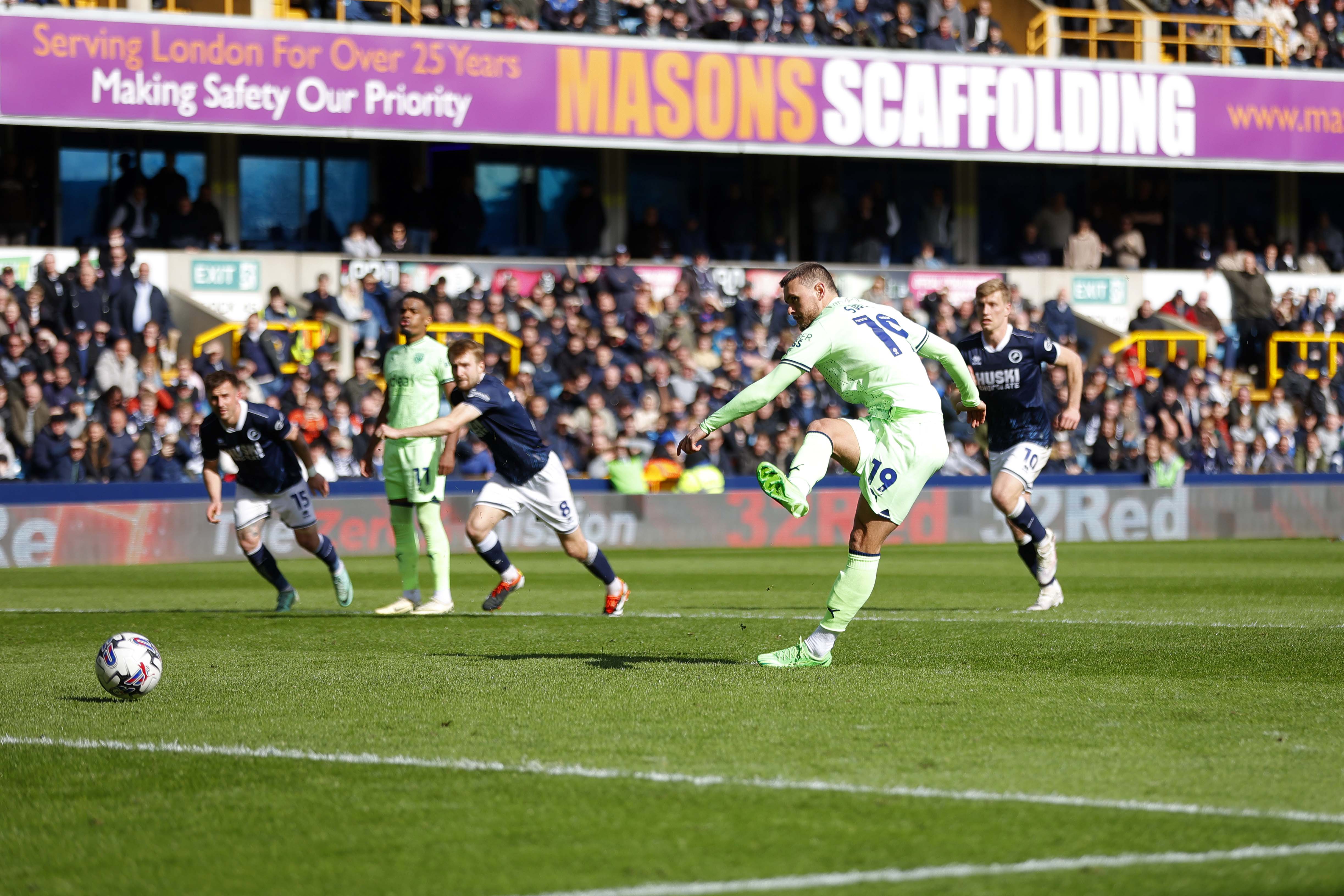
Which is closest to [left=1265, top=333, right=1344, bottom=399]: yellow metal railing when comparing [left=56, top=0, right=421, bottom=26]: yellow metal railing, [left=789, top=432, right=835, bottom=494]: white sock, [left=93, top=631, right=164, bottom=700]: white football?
[left=56, top=0, right=421, bottom=26]: yellow metal railing

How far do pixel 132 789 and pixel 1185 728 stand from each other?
151 inches

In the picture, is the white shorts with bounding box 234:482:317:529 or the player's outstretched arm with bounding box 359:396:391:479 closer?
the player's outstretched arm with bounding box 359:396:391:479

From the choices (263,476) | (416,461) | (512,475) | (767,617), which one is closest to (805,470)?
(767,617)

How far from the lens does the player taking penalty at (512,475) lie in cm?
1086

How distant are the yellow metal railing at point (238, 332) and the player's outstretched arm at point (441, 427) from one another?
1110 centimetres

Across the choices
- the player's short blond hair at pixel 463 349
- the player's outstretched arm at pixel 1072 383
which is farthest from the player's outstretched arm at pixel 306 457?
the player's outstretched arm at pixel 1072 383

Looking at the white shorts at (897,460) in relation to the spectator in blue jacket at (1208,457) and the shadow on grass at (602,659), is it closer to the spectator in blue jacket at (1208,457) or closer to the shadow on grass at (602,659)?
the shadow on grass at (602,659)

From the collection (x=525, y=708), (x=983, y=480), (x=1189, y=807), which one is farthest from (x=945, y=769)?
(x=983, y=480)

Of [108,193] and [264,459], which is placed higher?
[108,193]

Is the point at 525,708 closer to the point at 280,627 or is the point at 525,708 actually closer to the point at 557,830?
the point at 557,830

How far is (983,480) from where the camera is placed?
2212cm

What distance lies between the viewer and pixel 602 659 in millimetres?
8422

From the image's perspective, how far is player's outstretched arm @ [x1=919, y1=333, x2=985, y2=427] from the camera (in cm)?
801

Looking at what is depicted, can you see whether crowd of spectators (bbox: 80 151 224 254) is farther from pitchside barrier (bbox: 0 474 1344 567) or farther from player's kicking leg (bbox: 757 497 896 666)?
player's kicking leg (bbox: 757 497 896 666)
